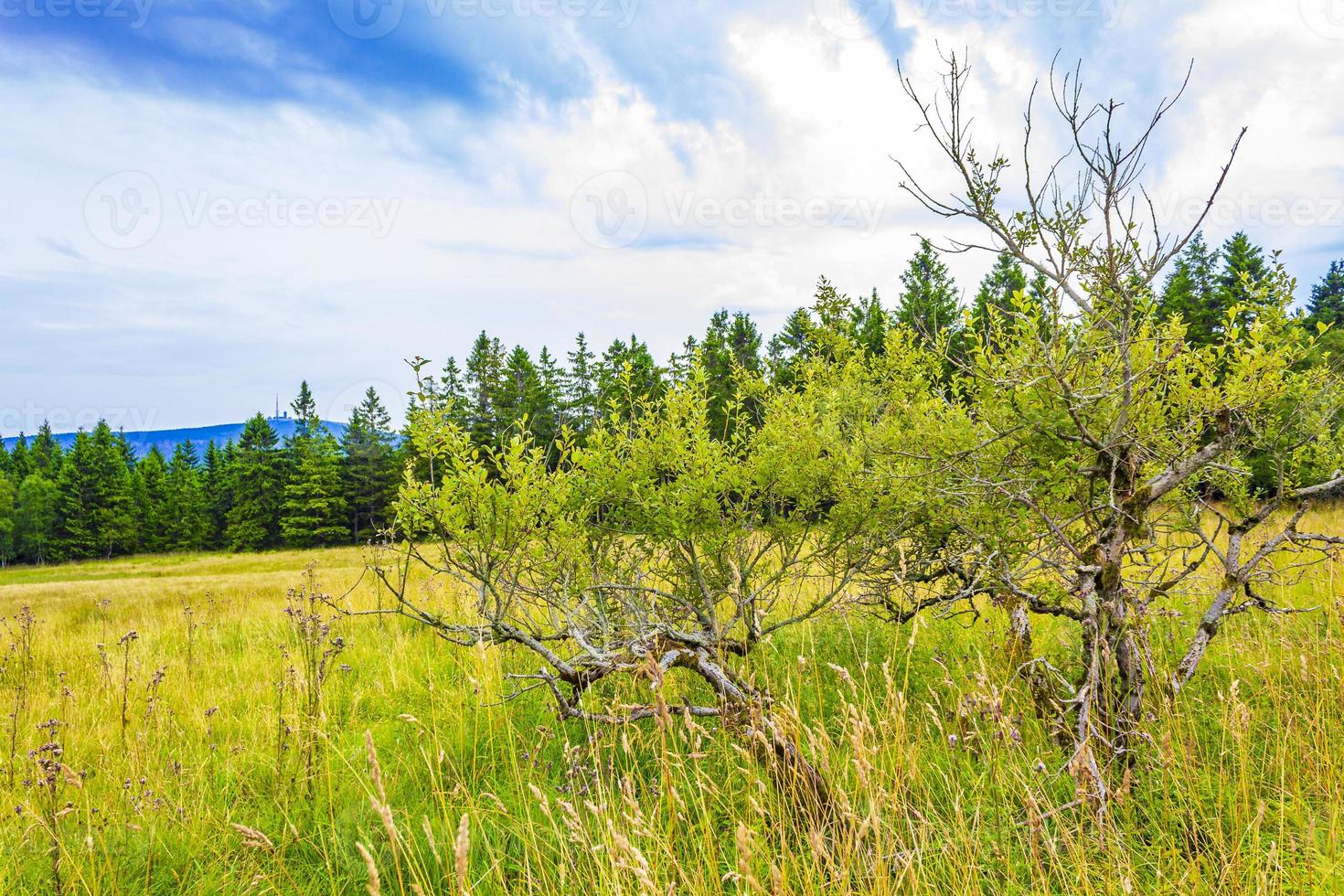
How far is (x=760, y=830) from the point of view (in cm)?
281

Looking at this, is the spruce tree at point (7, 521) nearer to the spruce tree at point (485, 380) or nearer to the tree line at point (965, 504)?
the spruce tree at point (485, 380)

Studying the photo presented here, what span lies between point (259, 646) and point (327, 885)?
19.0ft

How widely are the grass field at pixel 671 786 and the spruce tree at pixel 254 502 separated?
176ft

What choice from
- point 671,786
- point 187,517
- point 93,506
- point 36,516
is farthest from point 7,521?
point 671,786

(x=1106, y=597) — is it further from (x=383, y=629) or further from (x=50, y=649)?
(x=50, y=649)

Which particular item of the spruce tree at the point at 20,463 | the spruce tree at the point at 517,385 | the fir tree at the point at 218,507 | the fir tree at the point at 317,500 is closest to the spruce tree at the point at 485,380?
the spruce tree at the point at 517,385

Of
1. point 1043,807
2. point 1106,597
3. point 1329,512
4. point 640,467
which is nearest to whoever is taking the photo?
point 1043,807

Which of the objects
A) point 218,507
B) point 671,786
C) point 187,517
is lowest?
point 671,786

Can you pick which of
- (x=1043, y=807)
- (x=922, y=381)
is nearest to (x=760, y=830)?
(x=1043, y=807)

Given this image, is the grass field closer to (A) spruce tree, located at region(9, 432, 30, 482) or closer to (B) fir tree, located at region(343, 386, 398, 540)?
(B) fir tree, located at region(343, 386, 398, 540)

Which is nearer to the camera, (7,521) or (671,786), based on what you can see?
(671,786)

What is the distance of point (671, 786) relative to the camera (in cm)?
170

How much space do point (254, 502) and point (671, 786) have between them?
62066 mm

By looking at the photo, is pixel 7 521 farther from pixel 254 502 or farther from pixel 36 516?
pixel 254 502
